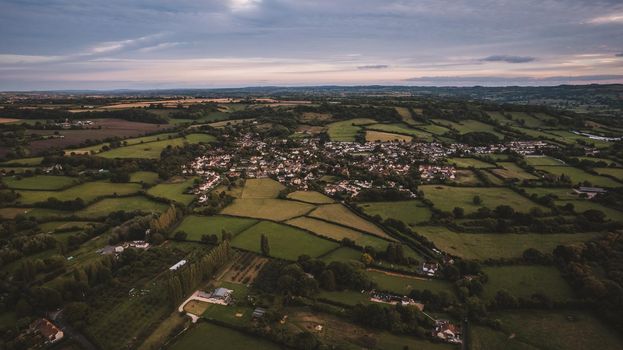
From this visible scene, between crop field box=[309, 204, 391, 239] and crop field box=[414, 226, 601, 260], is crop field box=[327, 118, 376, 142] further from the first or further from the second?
crop field box=[414, 226, 601, 260]

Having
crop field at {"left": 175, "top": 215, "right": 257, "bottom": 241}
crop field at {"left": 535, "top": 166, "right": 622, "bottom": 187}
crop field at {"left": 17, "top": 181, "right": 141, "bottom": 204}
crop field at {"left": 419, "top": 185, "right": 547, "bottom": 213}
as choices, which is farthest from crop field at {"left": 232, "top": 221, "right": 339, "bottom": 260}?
crop field at {"left": 535, "top": 166, "right": 622, "bottom": 187}

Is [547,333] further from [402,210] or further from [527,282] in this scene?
[402,210]

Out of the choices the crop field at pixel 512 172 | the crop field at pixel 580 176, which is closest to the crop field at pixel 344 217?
the crop field at pixel 512 172

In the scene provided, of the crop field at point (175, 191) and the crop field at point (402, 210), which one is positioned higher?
the crop field at point (175, 191)

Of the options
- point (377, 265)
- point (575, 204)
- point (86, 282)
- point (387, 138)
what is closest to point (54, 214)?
point (86, 282)

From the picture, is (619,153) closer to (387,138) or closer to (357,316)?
(387,138)

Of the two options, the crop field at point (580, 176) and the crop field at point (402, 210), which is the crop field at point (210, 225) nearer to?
the crop field at point (402, 210)
